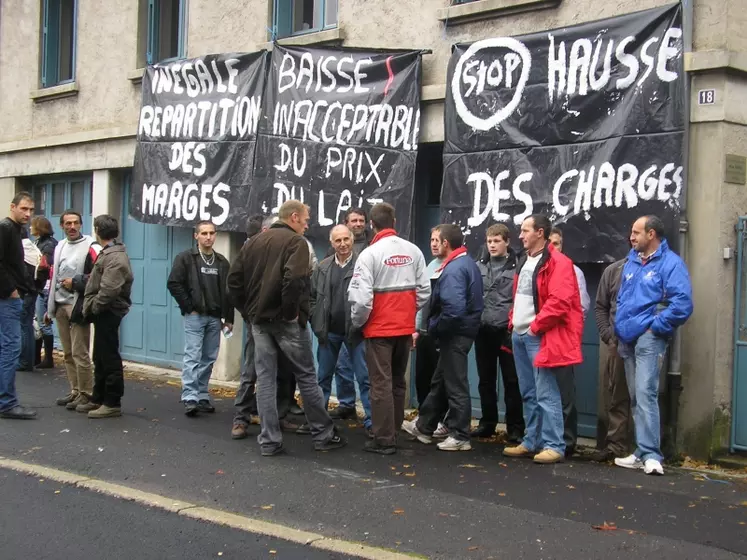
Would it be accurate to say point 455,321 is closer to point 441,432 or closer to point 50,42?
point 441,432

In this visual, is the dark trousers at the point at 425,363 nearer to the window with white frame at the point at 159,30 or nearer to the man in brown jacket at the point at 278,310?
the man in brown jacket at the point at 278,310

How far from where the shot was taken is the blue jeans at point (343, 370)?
9.24 metres

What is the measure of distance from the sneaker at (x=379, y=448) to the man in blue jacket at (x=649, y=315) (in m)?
1.98

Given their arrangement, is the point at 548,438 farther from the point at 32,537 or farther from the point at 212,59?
the point at 212,59

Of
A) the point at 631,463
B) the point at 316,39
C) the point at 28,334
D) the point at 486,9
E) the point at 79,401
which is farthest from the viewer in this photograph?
the point at 28,334

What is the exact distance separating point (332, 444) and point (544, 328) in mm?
2049

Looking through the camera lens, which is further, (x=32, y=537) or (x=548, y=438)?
(x=548, y=438)

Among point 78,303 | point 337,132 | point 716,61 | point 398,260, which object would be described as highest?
point 716,61

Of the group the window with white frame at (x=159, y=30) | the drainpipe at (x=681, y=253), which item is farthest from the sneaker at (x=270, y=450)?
the window with white frame at (x=159, y=30)

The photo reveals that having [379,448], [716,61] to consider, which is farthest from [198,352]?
[716,61]

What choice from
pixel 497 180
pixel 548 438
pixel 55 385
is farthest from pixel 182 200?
pixel 548 438

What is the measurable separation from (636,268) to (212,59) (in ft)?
22.4

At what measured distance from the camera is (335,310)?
9.16 meters

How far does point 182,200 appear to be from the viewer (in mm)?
12594
